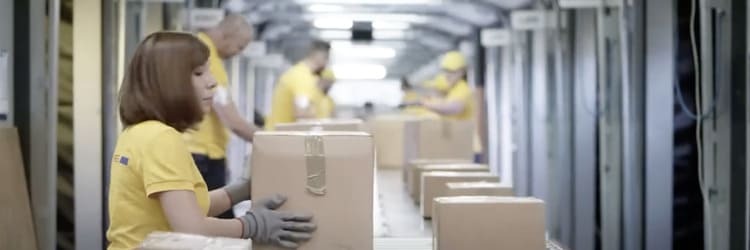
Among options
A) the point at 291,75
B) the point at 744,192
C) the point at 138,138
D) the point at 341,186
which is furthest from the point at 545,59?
the point at 138,138

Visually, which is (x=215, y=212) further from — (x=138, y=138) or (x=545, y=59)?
(x=545, y=59)

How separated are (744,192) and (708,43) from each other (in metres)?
0.60

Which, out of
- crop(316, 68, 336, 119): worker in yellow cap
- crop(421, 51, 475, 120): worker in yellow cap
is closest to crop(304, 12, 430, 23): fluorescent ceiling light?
crop(316, 68, 336, 119): worker in yellow cap

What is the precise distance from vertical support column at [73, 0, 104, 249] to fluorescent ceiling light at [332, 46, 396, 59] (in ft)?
30.5

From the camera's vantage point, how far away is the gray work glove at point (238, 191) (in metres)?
2.87

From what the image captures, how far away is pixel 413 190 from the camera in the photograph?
15.7 feet

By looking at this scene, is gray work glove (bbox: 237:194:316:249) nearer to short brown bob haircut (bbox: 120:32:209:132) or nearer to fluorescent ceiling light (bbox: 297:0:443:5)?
short brown bob haircut (bbox: 120:32:209:132)

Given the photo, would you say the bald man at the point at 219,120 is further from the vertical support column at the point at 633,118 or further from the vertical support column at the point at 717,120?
the vertical support column at the point at 633,118

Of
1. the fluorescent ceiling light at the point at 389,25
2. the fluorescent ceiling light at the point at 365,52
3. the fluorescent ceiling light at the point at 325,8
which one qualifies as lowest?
the fluorescent ceiling light at the point at 365,52

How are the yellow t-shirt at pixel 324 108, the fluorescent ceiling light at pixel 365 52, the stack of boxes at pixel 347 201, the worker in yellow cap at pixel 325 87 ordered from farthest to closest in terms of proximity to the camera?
the fluorescent ceiling light at pixel 365 52 → the worker in yellow cap at pixel 325 87 → the yellow t-shirt at pixel 324 108 → the stack of boxes at pixel 347 201

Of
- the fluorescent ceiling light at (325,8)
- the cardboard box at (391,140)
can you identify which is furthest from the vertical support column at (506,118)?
the cardboard box at (391,140)

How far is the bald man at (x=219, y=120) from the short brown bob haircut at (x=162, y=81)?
1969 mm

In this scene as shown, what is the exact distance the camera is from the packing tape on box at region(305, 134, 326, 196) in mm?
2748

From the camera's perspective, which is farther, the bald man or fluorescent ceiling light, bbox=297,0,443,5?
fluorescent ceiling light, bbox=297,0,443,5
